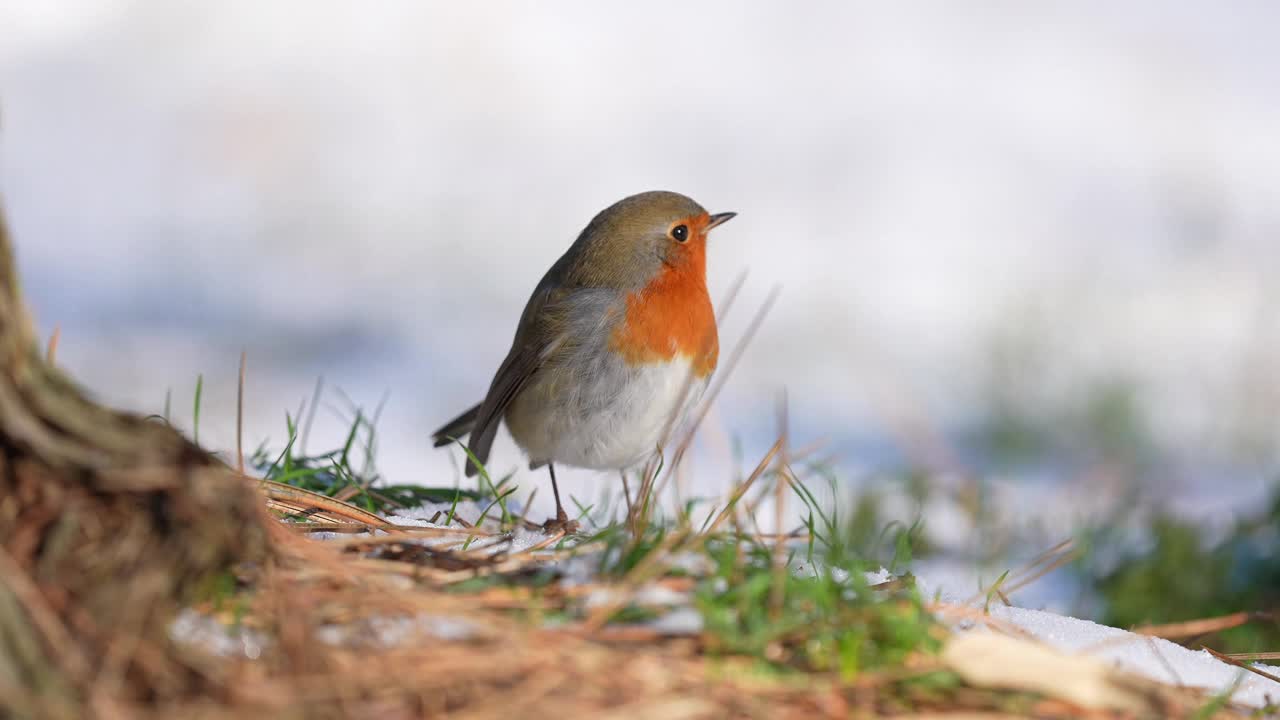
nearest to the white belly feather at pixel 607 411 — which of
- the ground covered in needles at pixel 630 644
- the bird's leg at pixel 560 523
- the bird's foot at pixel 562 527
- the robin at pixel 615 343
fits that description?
the robin at pixel 615 343

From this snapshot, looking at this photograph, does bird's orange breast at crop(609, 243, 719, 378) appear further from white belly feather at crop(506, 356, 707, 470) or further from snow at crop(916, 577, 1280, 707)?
snow at crop(916, 577, 1280, 707)

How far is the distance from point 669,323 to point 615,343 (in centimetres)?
20

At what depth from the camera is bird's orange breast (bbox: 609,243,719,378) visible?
3.90 m

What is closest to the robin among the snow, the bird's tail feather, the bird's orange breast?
the bird's orange breast

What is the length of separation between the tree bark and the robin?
206 centimetres

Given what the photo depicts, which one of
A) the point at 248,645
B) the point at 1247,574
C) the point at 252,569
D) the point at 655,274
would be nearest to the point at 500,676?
the point at 248,645

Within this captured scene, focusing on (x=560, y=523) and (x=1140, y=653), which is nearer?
(x=1140, y=653)

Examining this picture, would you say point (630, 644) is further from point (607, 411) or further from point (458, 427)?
point (458, 427)

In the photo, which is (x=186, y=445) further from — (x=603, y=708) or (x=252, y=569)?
(x=603, y=708)

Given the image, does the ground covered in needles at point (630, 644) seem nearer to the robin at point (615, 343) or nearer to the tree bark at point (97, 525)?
the tree bark at point (97, 525)

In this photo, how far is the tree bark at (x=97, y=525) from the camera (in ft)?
5.29

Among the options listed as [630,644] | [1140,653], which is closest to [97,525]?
[630,644]

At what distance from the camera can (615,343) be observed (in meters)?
3.91

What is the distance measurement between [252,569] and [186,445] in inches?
10.2
